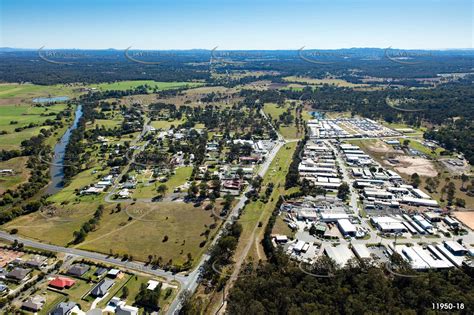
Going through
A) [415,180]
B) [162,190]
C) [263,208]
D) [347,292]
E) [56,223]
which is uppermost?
[415,180]

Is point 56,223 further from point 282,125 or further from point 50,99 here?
point 50,99

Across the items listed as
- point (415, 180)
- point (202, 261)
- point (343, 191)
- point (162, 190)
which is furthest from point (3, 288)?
point (415, 180)

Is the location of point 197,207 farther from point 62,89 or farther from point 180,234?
point 62,89

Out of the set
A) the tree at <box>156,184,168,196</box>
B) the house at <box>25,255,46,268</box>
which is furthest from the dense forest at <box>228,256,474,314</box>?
the tree at <box>156,184,168,196</box>

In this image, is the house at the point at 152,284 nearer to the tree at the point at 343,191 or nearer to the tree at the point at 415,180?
the tree at the point at 343,191

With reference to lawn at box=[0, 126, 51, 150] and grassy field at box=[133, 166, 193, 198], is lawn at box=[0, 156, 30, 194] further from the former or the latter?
grassy field at box=[133, 166, 193, 198]

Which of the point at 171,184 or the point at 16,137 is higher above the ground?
the point at 16,137
